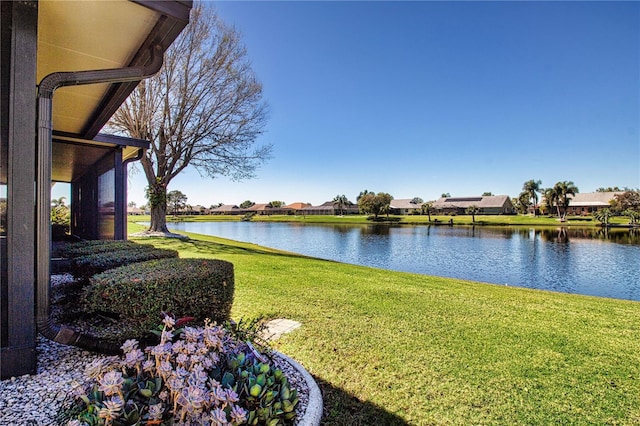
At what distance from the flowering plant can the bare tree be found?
14625 millimetres

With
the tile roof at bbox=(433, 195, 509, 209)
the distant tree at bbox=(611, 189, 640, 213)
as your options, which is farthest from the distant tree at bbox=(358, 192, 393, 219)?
the distant tree at bbox=(611, 189, 640, 213)

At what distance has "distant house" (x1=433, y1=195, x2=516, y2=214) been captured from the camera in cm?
6912

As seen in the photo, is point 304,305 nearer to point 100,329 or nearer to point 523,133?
point 100,329

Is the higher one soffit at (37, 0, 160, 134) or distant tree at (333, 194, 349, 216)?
distant tree at (333, 194, 349, 216)

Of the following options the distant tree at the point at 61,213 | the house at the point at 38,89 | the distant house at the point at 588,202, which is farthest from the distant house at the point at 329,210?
the house at the point at 38,89

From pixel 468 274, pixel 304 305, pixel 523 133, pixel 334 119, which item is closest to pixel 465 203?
pixel 523 133

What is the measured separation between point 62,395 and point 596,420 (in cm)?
381

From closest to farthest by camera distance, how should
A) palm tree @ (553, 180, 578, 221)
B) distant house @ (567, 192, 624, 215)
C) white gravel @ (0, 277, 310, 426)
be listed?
white gravel @ (0, 277, 310, 426)
palm tree @ (553, 180, 578, 221)
distant house @ (567, 192, 624, 215)

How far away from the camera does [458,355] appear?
3252 mm

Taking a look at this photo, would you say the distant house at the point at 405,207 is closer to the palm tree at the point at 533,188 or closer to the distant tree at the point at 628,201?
the palm tree at the point at 533,188

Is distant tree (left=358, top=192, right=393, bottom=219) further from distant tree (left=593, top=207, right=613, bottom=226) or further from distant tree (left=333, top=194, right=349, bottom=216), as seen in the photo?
distant tree (left=593, top=207, right=613, bottom=226)

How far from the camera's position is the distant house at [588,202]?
199ft

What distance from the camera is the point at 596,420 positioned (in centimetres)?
225

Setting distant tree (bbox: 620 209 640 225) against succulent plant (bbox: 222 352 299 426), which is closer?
succulent plant (bbox: 222 352 299 426)
